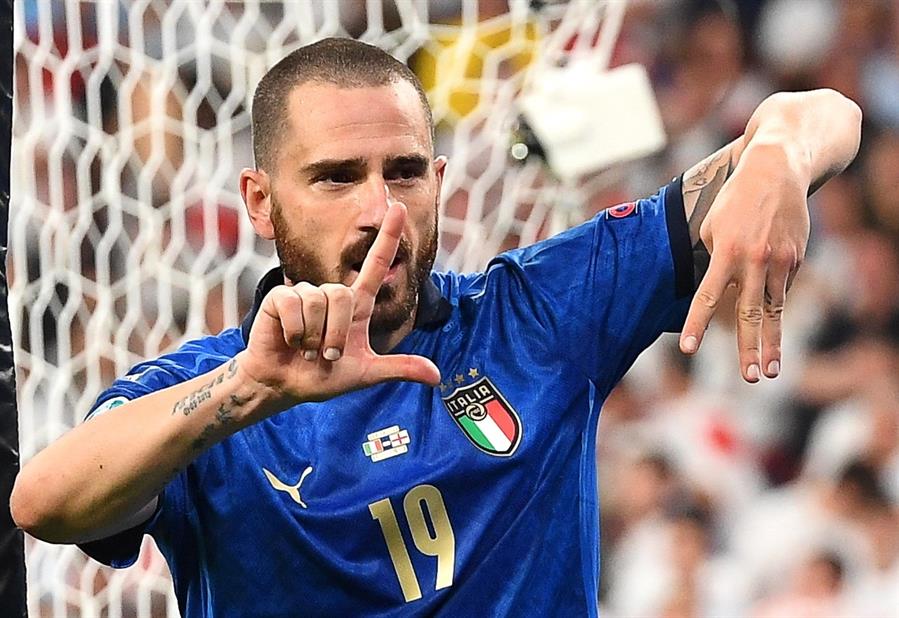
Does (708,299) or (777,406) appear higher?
(708,299)

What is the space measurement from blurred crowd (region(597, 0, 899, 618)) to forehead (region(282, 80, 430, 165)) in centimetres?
164

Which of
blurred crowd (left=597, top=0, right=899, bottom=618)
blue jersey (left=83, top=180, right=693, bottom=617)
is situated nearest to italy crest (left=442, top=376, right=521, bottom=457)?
blue jersey (left=83, top=180, right=693, bottom=617)

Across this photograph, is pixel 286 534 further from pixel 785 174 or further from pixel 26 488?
pixel 785 174

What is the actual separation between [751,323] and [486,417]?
0.33m

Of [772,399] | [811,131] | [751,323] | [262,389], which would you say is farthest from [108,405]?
[772,399]

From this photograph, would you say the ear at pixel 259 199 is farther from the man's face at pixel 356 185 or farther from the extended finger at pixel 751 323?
the extended finger at pixel 751 323

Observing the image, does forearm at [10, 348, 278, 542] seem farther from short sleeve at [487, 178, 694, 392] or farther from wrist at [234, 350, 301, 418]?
short sleeve at [487, 178, 694, 392]

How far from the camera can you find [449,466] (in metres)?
1.25

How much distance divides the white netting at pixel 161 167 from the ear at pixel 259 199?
75 centimetres

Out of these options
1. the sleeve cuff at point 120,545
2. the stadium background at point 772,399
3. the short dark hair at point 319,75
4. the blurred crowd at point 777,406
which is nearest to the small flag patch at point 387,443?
the sleeve cuff at point 120,545

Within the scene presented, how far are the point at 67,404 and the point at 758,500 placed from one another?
1499 mm

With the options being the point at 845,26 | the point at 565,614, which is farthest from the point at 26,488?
the point at 845,26

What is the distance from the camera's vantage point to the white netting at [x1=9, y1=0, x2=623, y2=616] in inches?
84.0

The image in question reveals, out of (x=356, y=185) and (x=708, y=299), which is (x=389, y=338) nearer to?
(x=356, y=185)
